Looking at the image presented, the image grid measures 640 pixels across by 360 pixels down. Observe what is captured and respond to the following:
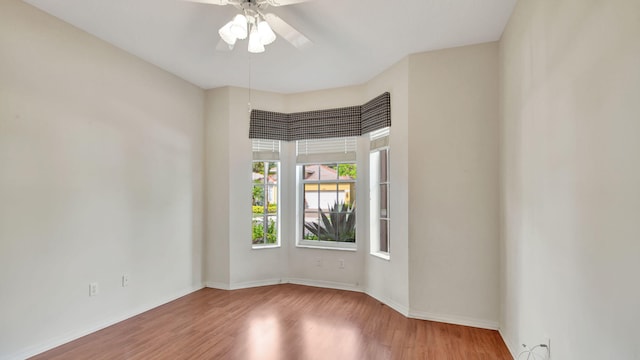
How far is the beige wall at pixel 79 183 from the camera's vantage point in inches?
93.4

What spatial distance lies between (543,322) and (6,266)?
3714 mm

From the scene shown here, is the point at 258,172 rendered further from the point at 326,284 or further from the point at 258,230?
the point at 326,284

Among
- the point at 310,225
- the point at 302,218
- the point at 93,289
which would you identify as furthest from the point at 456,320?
the point at 93,289

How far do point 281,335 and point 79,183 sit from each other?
2297mm

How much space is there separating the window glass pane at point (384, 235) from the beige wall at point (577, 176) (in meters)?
1.59

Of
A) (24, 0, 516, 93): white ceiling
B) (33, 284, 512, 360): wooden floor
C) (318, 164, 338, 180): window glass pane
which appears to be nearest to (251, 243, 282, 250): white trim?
(33, 284, 512, 360): wooden floor

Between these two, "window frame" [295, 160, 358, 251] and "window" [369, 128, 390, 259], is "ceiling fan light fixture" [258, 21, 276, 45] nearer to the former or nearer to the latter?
"window" [369, 128, 390, 259]

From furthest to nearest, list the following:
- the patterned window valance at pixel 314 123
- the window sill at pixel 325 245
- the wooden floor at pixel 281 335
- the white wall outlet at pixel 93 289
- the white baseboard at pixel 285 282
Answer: the window sill at pixel 325 245, the white baseboard at pixel 285 282, the patterned window valance at pixel 314 123, the white wall outlet at pixel 93 289, the wooden floor at pixel 281 335

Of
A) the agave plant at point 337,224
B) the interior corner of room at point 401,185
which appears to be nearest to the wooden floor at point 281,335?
the interior corner of room at point 401,185

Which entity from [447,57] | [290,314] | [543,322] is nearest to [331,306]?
[290,314]

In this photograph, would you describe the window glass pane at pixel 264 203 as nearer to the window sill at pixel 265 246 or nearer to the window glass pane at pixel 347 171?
the window sill at pixel 265 246

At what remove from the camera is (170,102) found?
3846mm

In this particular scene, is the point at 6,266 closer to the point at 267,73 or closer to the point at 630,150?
the point at 267,73

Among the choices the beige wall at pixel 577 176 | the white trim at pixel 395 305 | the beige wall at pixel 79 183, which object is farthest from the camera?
the white trim at pixel 395 305
